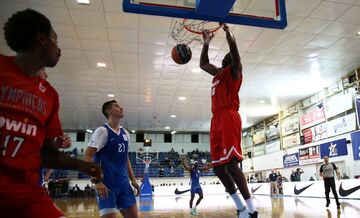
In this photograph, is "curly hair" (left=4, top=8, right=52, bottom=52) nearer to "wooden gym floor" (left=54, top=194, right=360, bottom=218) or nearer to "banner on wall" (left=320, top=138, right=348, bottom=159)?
"wooden gym floor" (left=54, top=194, right=360, bottom=218)

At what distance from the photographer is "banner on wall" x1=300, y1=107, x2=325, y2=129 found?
16.2m

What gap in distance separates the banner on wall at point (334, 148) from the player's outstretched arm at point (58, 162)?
48.8ft

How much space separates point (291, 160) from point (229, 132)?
17753mm

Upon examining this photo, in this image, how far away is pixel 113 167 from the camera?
3.36 meters

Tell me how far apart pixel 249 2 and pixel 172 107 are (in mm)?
11796

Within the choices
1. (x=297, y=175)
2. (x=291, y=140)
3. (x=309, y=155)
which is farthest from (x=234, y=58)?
(x=291, y=140)

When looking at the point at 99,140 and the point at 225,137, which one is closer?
the point at 225,137

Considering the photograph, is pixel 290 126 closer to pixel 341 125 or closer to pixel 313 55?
pixel 341 125

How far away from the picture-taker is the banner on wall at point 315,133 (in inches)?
632

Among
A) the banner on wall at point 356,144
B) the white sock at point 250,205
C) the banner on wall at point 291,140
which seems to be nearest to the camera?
the white sock at point 250,205

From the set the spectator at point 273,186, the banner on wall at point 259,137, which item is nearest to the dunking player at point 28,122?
the spectator at point 273,186

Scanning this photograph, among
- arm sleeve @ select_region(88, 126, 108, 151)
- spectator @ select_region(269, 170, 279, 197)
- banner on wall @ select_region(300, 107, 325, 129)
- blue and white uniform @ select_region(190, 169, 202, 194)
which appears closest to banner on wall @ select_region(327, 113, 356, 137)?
banner on wall @ select_region(300, 107, 325, 129)

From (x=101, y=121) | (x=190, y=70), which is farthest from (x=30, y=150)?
(x=101, y=121)

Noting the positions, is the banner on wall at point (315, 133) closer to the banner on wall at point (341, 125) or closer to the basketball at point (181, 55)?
the banner on wall at point (341, 125)
